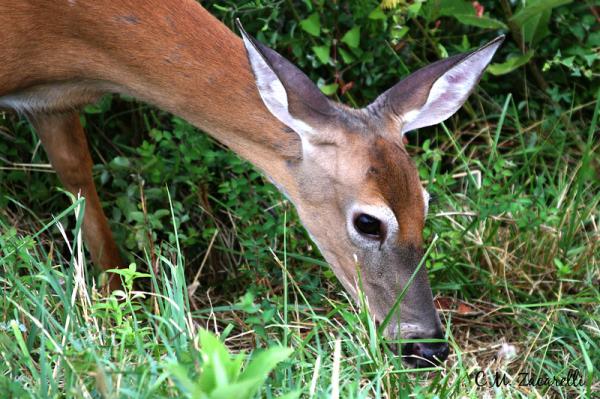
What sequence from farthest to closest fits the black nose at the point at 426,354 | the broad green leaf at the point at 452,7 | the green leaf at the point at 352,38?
the broad green leaf at the point at 452,7 < the green leaf at the point at 352,38 < the black nose at the point at 426,354

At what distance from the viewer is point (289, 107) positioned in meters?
3.54

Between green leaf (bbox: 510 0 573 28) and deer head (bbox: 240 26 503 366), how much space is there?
49.4 inches

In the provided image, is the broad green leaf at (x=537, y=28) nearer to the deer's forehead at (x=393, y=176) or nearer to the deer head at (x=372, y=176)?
the deer head at (x=372, y=176)

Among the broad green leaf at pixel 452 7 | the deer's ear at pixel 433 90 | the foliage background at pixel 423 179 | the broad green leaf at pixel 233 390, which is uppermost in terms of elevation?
the broad green leaf at pixel 233 390

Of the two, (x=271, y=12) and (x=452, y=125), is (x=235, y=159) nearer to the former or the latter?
(x=271, y=12)

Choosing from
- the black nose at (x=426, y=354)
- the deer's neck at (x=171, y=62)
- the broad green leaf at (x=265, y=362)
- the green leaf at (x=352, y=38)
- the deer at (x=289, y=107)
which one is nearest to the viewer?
the broad green leaf at (x=265, y=362)

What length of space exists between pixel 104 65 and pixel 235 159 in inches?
31.0

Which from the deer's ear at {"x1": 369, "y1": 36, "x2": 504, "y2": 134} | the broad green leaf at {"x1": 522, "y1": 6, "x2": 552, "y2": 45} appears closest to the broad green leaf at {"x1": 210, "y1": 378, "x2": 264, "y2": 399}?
the deer's ear at {"x1": 369, "y1": 36, "x2": 504, "y2": 134}

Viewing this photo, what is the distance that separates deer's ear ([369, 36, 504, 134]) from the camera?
3732 millimetres

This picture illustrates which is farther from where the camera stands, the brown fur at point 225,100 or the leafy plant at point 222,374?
the brown fur at point 225,100

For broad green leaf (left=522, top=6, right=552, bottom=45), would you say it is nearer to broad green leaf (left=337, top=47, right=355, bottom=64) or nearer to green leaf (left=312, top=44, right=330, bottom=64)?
broad green leaf (left=337, top=47, right=355, bottom=64)

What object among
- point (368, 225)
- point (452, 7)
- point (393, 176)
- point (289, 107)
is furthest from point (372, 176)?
point (452, 7)

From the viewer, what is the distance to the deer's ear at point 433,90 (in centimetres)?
373

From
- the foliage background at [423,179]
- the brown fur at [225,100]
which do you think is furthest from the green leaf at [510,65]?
the brown fur at [225,100]
